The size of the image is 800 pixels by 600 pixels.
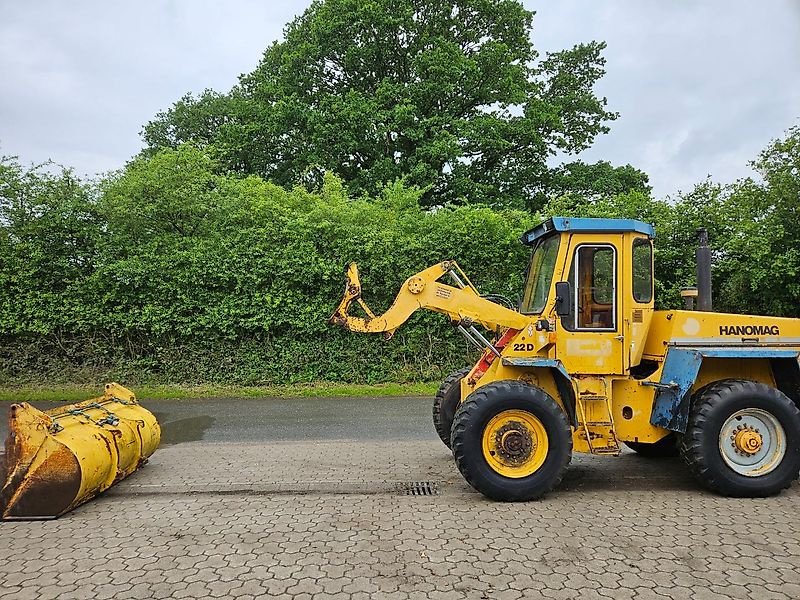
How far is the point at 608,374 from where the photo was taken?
6230 mm

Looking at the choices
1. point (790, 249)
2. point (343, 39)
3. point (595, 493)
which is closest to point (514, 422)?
point (595, 493)

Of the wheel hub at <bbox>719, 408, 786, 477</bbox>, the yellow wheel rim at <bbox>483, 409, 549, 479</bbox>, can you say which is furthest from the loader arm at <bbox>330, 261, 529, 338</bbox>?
the wheel hub at <bbox>719, 408, 786, 477</bbox>

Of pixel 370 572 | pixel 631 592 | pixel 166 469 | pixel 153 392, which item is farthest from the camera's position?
pixel 153 392

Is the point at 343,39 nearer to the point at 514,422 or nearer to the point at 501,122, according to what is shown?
the point at 501,122


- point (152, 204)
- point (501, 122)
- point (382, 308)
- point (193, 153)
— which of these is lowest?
point (382, 308)

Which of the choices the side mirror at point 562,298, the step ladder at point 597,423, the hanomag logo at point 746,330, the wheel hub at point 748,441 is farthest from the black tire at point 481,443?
the hanomag logo at point 746,330

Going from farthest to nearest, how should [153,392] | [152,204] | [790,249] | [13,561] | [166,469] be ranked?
[152,204] → [153,392] → [790,249] → [166,469] → [13,561]

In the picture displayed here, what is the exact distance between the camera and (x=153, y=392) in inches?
508

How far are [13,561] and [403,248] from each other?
32.2ft

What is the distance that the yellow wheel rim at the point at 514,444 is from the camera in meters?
5.81

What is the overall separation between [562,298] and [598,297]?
0.51 meters

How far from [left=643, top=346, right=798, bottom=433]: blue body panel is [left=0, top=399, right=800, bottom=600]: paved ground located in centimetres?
72

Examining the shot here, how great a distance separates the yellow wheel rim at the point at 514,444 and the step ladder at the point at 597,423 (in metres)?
0.59

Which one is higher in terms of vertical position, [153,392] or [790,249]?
[790,249]
